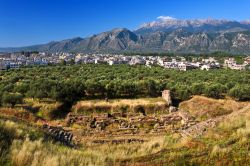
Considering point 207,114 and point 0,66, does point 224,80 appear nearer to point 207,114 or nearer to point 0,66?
point 207,114

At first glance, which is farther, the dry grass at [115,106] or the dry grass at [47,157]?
the dry grass at [115,106]

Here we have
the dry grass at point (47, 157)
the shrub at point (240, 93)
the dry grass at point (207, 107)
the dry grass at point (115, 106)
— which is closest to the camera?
the dry grass at point (47, 157)

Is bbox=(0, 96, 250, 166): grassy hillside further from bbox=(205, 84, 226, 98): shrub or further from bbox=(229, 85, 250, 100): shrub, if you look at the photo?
bbox=(229, 85, 250, 100): shrub

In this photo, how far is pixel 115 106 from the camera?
4334 centimetres

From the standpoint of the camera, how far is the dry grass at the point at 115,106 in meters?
42.9

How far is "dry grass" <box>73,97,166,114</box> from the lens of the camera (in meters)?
42.9

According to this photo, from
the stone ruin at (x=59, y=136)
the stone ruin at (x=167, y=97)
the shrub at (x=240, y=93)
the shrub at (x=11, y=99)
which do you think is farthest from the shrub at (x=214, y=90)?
the stone ruin at (x=59, y=136)

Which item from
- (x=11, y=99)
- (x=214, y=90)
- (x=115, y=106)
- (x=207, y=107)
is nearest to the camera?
(x=11, y=99)

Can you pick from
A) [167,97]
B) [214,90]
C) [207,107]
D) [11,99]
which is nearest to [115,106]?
[167,97]

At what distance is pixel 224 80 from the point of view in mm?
63562

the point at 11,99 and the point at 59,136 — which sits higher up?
the point at 59,136

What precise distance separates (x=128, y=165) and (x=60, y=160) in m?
1.87

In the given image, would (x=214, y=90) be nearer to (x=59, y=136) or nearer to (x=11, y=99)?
(x=11, y=99)

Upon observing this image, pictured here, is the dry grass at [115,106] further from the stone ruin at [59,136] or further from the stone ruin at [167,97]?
the stone ruin at [59,136]
